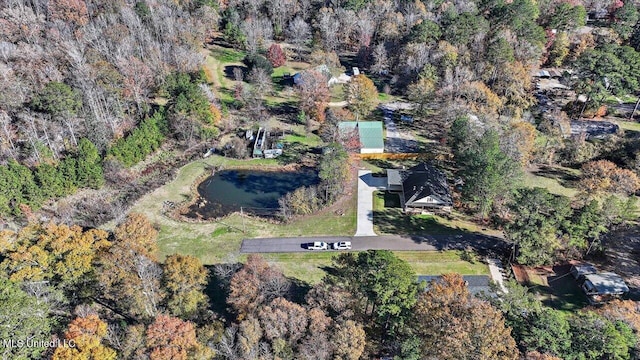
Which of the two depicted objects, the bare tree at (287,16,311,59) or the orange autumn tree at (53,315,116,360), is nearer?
the orange autumn tree at (53,315,116,360)

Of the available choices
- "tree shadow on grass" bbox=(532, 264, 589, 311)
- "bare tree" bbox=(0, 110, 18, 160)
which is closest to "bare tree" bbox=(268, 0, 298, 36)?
"bare tree" bbox=(0, 110, 18, 160)

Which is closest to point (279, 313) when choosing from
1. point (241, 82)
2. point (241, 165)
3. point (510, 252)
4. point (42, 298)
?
point (42, 298)

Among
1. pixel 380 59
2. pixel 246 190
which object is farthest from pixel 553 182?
Answer: pixel 246 190

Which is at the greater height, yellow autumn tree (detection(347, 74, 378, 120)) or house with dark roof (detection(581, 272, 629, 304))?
yellow autumn tree (detection(347, 74, 378, 120))

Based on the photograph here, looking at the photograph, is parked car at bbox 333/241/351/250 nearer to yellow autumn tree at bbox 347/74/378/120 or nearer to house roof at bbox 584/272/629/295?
house roof at bbox 584/272/629/295

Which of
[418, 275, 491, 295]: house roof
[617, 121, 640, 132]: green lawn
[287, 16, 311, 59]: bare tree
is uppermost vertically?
[287, 16, 311, 59]: bare tree

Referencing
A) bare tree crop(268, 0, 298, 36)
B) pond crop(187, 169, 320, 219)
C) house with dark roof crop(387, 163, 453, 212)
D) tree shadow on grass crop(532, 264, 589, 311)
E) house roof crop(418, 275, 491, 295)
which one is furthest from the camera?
bare tree crop(268, 0, 298, 36)
